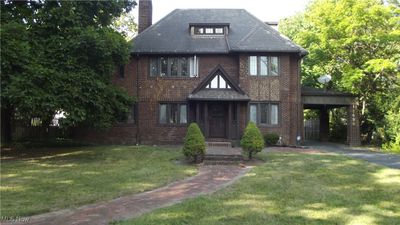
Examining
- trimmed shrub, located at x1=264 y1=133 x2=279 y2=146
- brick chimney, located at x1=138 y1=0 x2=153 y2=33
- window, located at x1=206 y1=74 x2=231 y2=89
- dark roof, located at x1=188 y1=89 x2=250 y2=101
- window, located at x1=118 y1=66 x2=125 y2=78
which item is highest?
brick chimney, located at x1=138 y1=0 x2=153 y2=33

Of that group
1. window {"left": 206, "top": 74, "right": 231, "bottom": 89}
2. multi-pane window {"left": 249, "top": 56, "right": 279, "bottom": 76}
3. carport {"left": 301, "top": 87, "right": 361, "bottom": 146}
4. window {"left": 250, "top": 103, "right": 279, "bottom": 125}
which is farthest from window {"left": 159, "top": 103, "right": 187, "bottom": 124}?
carport {"left": 301, "top": 87, "right": 361, "bottom": 146}

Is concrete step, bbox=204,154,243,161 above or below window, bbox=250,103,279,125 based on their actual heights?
below

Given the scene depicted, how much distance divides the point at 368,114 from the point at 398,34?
5878mm

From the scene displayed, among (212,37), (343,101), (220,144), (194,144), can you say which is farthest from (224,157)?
(343,101)

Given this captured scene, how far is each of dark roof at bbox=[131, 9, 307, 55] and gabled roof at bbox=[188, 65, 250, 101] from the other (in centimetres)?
142

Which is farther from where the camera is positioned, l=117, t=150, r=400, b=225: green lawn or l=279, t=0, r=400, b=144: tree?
l=279, t=0, r=400, b=144: tree

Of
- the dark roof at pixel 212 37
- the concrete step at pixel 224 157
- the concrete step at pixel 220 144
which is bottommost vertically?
the concrete step at pixel 224 157

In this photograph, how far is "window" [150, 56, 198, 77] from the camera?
2331cm

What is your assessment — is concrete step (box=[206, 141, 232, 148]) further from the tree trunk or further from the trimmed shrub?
the tree trunk

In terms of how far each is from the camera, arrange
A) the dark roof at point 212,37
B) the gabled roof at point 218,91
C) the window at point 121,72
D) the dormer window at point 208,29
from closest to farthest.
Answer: the gabled roof at point 218,91 < the dark roof at point 212,37 < the window at point 121,72 < the dormer window at point 208,29

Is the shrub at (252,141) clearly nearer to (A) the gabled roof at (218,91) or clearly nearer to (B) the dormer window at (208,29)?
(A) the gabled roof at (218,91)

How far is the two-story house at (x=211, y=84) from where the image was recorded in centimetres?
2259

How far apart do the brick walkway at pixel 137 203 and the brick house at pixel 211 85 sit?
1060cm

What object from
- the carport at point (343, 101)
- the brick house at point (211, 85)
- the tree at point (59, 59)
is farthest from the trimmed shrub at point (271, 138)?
the tree at point (59, 59)
